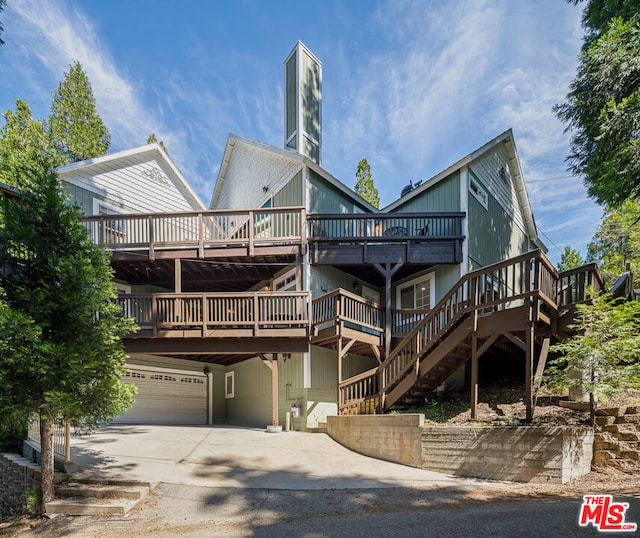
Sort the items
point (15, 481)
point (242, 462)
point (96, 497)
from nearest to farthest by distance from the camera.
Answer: point (96, 497) < point (15, 481) < point (242, 462)

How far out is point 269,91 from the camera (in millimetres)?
19469

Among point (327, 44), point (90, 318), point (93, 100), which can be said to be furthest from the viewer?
point (93, 100)

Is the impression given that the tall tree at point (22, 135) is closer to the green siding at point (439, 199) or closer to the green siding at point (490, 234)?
the green siding at point (439, 199)

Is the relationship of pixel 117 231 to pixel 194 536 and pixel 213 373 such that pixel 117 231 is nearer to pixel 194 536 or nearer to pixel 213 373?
pixel 213 373

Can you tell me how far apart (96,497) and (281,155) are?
11.5 meters

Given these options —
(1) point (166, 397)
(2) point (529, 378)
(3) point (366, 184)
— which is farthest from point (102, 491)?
(3) point (366, 184)

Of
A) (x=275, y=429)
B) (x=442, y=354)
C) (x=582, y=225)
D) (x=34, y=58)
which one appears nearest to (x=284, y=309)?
(x=275, y=429)

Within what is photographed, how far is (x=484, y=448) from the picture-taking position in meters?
6.78

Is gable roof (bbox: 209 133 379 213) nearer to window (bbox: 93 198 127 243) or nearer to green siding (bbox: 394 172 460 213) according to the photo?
green siding (bbox: 394 172 460 213)

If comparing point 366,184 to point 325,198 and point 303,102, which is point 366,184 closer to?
point 303,102

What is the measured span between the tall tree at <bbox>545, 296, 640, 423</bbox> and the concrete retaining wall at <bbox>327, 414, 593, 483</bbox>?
844 mm

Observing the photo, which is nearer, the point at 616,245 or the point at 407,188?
the point at 407,188

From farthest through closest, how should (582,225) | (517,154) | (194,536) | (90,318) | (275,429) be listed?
(582,225)
(517,154)
(275,429)
(90,318)
(194,536)

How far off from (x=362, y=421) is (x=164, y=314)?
640cm
